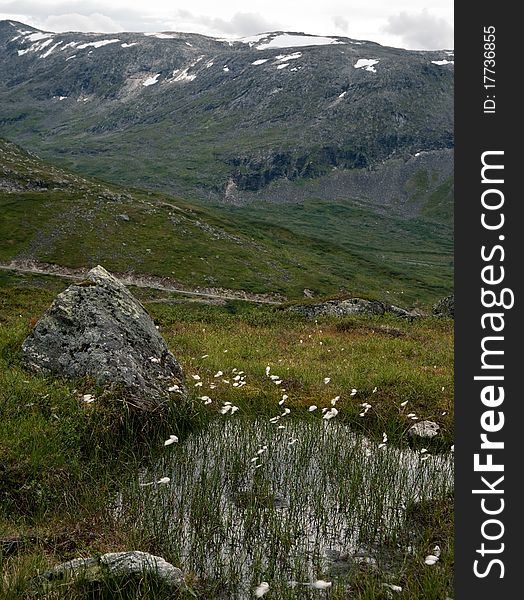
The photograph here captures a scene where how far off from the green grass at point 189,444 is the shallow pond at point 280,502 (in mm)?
66

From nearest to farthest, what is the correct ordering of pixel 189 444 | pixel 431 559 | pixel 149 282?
1. pixel 431 559
2. pixel 189 444
3. pixel 149 282

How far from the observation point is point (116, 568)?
6461 millimetres

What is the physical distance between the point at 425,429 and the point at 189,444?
5522 mm

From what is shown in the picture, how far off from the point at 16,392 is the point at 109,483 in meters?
3.73

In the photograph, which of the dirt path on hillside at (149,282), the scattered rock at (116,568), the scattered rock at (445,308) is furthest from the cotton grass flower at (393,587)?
the dirt path on hillside at (149,282)

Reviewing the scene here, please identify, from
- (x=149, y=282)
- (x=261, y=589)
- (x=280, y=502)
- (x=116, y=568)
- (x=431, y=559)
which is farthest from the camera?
(x=149, y=282)

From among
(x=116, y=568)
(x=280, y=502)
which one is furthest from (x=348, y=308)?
(x=116, y=568)

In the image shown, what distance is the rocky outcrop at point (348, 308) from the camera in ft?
121

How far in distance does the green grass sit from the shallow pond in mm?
66

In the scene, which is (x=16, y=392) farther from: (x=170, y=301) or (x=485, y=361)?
(x=170, y=301)

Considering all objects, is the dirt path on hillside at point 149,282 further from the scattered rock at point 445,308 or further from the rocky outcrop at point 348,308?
the scattered rock at point 445,308

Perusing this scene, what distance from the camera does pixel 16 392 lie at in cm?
1171

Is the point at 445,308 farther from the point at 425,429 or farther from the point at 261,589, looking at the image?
the point at 261,589

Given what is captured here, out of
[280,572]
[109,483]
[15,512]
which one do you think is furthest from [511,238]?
[15,512]
